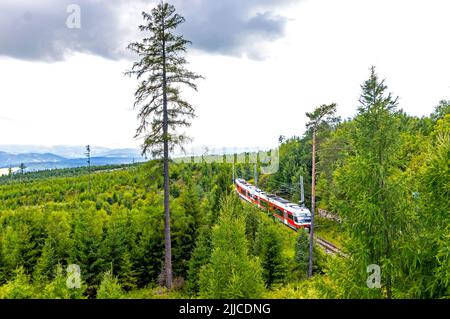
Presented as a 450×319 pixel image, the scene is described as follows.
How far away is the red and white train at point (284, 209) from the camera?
31.0 m

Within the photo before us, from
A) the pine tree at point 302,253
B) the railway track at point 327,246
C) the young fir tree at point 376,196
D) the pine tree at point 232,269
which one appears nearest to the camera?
the young fir tree at point 376,196

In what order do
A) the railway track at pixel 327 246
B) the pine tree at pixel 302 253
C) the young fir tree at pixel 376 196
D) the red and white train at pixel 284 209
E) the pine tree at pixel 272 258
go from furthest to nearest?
the red and white train at pixel 284 209
the railway track at pixel 327 246
the pine tree at pixel 302 253
the pine tree at pixel 272 258
the young fir tree at pixel 376 196

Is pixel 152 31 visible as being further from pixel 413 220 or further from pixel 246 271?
pixel 413 220

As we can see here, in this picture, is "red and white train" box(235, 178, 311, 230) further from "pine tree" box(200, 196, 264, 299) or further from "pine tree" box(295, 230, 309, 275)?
"pine tree" box(200, 196, 264, 299)

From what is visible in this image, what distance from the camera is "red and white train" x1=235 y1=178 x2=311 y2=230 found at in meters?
31.0

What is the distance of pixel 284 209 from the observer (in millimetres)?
34594

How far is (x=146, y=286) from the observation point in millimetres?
21125

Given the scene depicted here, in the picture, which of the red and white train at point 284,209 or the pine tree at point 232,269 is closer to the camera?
the pine tree at point 232,269

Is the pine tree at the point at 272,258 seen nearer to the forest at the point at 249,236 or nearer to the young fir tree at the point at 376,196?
the forest at the point at 249,236

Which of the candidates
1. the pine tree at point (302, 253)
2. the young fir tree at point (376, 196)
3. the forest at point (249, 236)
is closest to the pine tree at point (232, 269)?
the forest at point (249, 236)

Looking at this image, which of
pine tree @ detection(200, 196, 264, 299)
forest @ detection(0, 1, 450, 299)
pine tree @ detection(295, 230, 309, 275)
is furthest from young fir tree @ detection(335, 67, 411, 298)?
pine tree @ detection(295, 230, 309, 275)

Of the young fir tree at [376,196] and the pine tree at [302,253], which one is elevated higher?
the young fir tree at [376,196]

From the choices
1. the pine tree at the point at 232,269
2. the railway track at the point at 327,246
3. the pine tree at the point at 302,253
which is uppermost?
the pine tree at the point at 232,269
